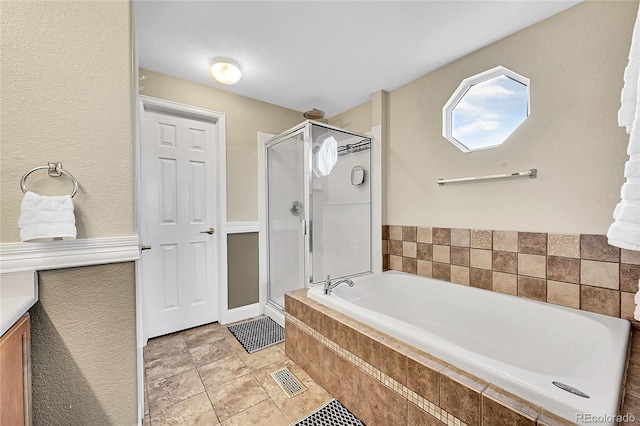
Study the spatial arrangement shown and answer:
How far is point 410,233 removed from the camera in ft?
7.90

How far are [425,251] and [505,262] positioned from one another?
60cm

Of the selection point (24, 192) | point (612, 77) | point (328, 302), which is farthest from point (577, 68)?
point (24, 192)

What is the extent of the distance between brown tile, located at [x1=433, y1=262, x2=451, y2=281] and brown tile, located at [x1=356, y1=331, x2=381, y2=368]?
1.14m

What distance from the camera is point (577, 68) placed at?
1524 millimetres

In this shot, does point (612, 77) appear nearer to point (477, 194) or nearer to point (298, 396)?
point (477, 194)

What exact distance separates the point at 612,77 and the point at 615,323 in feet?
4.32

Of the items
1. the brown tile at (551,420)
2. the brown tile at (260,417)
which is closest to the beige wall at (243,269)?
the brown tile at (260,417)

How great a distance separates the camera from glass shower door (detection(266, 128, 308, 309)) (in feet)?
8.19

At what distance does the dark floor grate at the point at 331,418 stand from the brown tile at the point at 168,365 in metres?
0.97

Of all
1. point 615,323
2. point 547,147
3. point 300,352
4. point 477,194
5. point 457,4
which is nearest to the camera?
point 615,323

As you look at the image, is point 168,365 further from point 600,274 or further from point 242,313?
point 600,274

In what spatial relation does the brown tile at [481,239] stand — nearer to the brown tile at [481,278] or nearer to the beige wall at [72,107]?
the brown tile at [481,278]

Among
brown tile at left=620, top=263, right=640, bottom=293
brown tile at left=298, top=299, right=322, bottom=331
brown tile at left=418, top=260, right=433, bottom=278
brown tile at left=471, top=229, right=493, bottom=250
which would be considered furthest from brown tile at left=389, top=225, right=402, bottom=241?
brown tile at left=620, top=263, right=640, bottom=293

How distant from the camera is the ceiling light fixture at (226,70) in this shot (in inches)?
81.0
